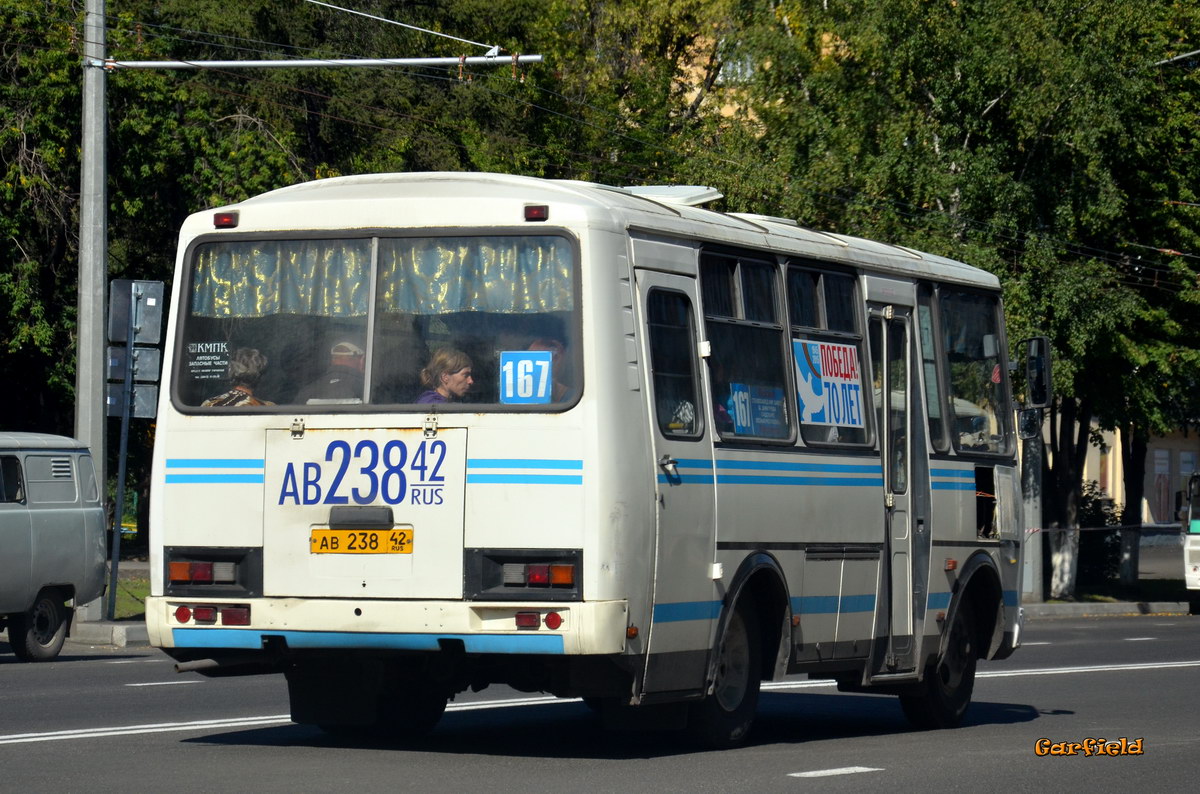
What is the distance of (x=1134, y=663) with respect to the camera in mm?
20297

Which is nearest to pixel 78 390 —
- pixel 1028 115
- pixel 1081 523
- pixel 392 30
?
pixel 1028 115

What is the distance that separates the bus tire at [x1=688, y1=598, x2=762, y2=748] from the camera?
10.8 metres

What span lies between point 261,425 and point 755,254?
303 cm

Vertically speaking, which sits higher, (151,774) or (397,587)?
(397,587)

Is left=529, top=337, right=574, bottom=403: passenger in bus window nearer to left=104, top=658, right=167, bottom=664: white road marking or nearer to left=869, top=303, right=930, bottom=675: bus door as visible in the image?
left=869, top=303, right=930, bottom=675: bus door

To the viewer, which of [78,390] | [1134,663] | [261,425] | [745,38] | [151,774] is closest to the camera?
[151,774]

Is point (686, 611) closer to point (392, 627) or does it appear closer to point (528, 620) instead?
point (528, 620)

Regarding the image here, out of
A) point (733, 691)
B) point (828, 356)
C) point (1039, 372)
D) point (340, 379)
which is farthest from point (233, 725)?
point (1039, 372)

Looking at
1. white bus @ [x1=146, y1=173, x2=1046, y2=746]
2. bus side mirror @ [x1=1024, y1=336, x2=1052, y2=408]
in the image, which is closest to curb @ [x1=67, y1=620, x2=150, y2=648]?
white bus @ [x1=146, y1=173, x2=1046, y2=746]

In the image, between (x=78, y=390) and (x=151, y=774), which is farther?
(x=78, y=390)

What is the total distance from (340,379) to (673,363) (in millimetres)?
1728

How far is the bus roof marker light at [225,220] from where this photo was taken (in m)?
10.6

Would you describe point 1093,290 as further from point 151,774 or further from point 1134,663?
point 151,774

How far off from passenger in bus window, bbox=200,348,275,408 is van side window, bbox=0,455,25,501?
950 cm
